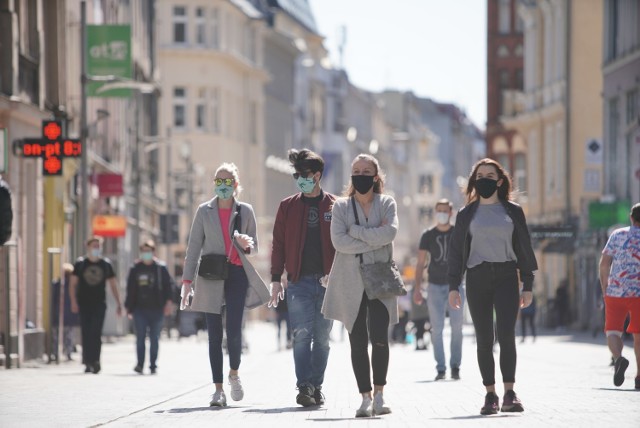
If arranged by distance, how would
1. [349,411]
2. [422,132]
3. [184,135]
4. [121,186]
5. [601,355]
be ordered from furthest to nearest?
1. [422,132]
2. [184,135]
3. [121,186]
4. [601,355]
5. [349,411]

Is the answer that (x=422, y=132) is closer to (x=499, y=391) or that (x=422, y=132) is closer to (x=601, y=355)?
(x=601, y=355)

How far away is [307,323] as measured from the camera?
48.5 feet

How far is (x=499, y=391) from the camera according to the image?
16875mm

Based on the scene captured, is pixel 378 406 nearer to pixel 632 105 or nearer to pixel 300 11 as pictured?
pixel 632 105

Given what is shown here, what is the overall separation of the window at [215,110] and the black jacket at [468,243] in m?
67.9

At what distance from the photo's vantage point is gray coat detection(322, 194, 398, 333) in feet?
44.6

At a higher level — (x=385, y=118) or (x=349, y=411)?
(x=385, y=118)

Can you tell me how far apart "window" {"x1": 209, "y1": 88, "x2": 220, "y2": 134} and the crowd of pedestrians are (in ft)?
211

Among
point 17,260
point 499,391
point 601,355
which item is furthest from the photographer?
point 601,355

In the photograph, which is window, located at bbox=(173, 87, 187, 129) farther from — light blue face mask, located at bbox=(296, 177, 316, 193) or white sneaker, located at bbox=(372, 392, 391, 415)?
white sneaker, located at bbox=(372, 392, 391, 415)

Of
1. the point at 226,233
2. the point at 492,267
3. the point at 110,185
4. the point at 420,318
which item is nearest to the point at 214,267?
the point at 226,233

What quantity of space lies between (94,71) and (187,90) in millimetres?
47111

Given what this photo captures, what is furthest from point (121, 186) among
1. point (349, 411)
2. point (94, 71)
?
point (349, 411)

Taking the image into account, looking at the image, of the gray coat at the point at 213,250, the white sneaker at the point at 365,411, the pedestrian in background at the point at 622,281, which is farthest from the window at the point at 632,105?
the white sneaker at the point at 365,411
